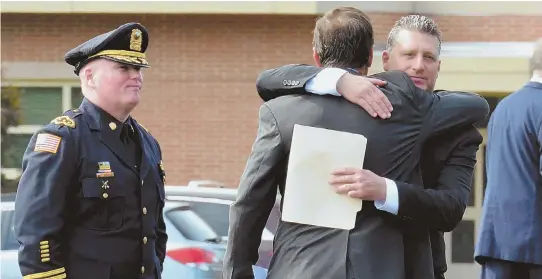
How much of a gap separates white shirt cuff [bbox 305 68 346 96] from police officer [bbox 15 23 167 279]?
0.88 metres

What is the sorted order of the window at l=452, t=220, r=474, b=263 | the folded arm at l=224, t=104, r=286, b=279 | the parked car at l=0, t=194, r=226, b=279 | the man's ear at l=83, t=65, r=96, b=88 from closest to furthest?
the folded arm at l=224, t=104, r=286, b=279
the man's ear at l=83, t=65, r=96, b=88
the parked car at l=0, t=194, r=226, b=279
the window at l=452, t=220, r=474, b=263

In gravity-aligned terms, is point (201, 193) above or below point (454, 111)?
below

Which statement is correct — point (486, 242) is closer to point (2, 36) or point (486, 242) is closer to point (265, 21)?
point (265, 21)

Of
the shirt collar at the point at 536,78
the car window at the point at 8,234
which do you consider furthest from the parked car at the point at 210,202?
the shirt collar at the point at 536,78

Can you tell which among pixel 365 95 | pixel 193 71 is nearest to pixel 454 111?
pixel 365 95

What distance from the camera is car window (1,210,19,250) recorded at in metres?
7.04

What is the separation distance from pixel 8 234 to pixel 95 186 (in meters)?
3.94

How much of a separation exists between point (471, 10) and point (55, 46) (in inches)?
217

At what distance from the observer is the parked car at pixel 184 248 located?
6.65m

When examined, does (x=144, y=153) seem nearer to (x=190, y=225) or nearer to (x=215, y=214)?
(x=190, y=225)

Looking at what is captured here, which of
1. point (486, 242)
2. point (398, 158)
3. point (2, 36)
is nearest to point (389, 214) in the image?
point (398, 158)

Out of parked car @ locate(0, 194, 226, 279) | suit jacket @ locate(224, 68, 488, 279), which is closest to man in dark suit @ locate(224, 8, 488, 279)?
suit jacket @ locate(224, 68, 488, 279)

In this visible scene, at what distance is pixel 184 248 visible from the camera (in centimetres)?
675

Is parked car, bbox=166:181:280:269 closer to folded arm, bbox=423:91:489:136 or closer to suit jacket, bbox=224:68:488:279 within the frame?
suit jacket, bbox=224:68:488:279
